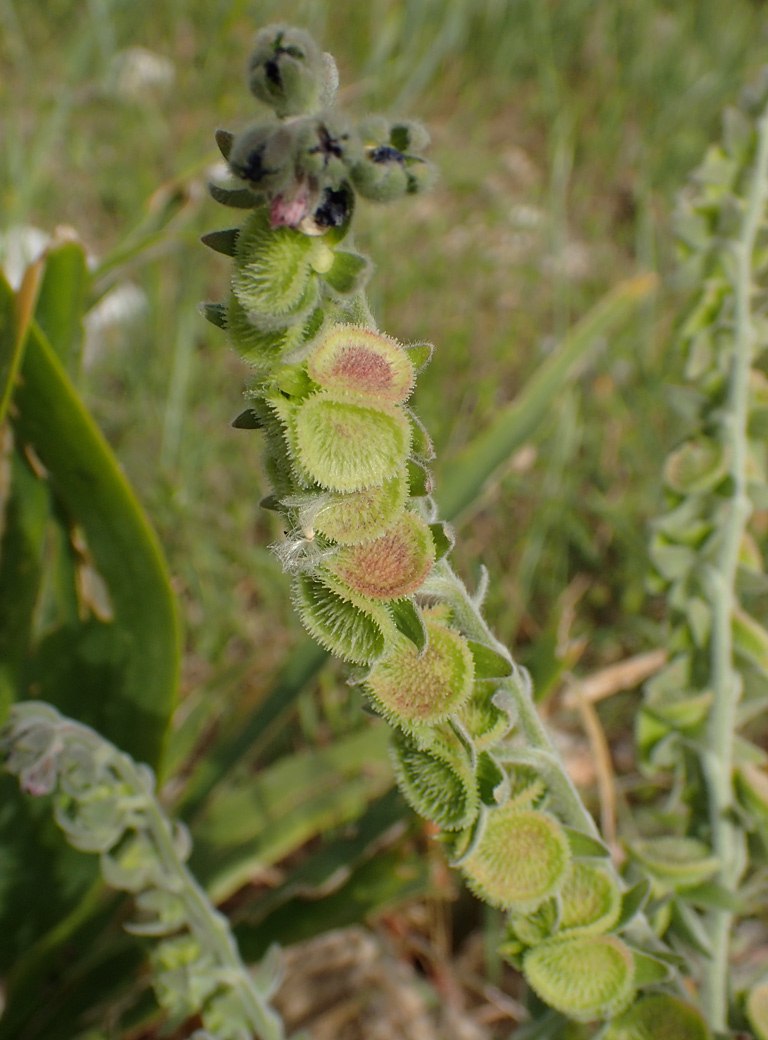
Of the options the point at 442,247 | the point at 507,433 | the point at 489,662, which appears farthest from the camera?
the point at 442,247

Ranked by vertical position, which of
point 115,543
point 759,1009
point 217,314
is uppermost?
point 217,314

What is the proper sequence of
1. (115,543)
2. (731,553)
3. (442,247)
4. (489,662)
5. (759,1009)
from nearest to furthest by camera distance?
1. (489,662)
2. (759,1009)
3. (731,553)
4. (115,543)
5. (442,247)

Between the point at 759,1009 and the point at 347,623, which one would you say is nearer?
the point at 347,623

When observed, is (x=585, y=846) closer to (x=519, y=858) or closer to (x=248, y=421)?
(x=519, y=858)

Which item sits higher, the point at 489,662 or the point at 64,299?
the point at 64,299

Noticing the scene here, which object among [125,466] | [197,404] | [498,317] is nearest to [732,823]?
[125,466]

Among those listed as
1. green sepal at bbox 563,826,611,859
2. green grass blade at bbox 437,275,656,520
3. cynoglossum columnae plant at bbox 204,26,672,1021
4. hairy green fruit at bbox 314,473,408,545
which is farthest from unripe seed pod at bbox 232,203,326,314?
green grass blade at bbox 437,275,656,520

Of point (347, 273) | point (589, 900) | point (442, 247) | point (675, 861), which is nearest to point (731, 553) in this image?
point (675, 861)
